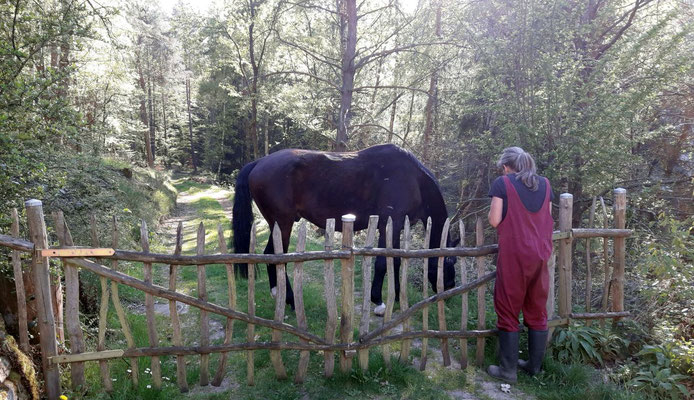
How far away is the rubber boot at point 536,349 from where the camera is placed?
3553 millimetres

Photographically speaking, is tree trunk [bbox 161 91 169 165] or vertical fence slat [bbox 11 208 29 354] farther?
tree trunk [bbox 161 91 169 165]

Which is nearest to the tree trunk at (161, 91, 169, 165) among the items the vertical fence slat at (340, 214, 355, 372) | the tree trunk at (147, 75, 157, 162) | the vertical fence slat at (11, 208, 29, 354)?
the tree trunk at (147, 75, 157, 162)

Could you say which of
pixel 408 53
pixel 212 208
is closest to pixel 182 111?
pixel 212 208

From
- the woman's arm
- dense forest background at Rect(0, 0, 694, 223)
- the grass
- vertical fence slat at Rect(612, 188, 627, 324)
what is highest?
dense forest background at Rect(0, 0, 694, 223)

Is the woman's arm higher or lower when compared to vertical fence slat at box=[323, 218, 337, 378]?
higher

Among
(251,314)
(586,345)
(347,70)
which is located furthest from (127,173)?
(586,345)

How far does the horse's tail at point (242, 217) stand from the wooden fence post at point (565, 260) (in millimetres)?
3628

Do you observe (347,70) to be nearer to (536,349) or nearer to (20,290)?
(536,349)

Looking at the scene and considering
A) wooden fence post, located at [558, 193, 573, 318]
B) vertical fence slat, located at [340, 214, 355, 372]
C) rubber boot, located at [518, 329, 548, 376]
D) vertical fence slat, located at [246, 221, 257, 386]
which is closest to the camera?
vertical fence slat, located at [246, 221, 257, 386]

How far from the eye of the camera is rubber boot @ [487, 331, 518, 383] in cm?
356

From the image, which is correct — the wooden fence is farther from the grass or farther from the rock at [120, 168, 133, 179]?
the rock at [120, 168, 133, 179]

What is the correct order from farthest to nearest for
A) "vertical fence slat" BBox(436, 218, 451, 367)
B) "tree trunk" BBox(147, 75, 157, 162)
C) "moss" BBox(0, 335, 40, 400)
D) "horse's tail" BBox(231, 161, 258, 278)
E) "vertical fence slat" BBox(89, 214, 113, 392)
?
"tree trunk" BBox(147, 75, 157, 162), "horse's tail" BBox(231, 161, 258, 278), "vertical fence slat" BBox(436, 218, 451, 367), "vertical fence slat" BBox(89, 214, 113, 392), "moss" BBox(0, 335, 40, 400)

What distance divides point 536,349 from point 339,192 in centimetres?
292

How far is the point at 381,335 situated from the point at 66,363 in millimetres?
2750
